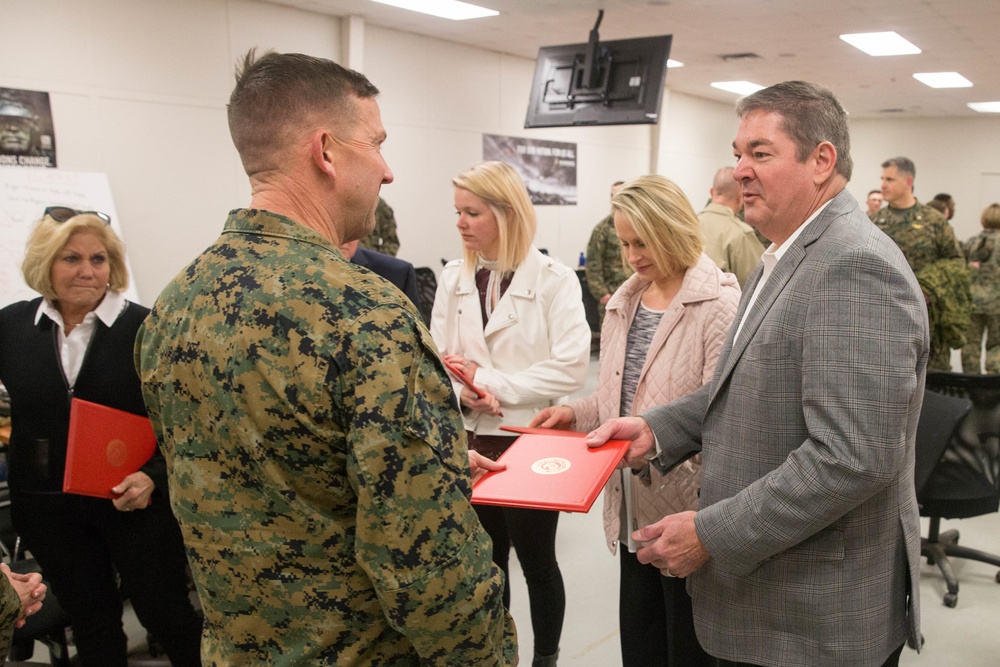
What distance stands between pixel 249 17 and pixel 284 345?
5.54 metres

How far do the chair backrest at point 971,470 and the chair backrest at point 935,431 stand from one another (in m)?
0.23

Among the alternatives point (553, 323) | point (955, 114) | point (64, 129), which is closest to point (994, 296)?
point (553, 323)

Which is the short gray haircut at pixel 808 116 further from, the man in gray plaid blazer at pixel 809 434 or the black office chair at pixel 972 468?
the black office chair at pixel 972 468

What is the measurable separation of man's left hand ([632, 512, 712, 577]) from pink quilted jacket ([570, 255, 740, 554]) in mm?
599

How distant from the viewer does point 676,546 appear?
4.67 ft

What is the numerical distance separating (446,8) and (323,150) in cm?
560

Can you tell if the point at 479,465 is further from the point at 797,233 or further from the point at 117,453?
the point at 117,453

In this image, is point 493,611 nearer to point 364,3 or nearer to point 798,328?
point 798,328

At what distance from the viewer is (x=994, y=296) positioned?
6363mm

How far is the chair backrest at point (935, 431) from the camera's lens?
2.79 metres

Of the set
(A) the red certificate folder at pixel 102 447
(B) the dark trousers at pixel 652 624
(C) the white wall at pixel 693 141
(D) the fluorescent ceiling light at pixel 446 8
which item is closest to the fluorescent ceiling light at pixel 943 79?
(C) the white wall at pixel 693 141

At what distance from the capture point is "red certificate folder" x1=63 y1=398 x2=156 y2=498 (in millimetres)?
1922

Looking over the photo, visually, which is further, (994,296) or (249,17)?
(994,296)

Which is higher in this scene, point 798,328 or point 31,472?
point 798,328
